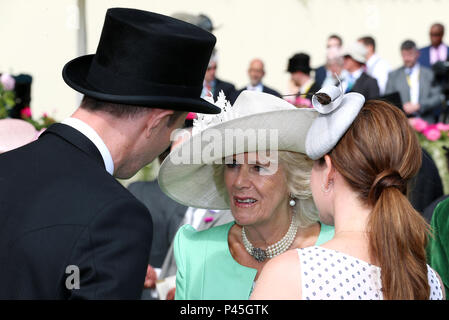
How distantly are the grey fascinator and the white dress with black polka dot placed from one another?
35cm

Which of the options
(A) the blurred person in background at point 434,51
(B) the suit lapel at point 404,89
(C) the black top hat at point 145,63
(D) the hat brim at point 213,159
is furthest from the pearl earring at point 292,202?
(A) the blurred person in background at point 434,51

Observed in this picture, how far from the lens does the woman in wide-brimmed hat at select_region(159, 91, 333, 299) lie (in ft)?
8.66

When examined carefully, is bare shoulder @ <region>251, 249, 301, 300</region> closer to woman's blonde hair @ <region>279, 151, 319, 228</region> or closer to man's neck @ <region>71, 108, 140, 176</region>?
man's neck @ <region>71, 108, 140, 176</region>

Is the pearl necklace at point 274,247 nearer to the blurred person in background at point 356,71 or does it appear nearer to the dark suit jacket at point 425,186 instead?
the dark suit jacket at point 425,186

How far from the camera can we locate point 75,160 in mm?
1770

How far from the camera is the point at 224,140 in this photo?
254 centimetres

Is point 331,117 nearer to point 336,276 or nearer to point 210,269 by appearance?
point 336,276

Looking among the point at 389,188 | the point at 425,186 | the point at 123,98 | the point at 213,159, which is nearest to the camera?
the point at 389,188

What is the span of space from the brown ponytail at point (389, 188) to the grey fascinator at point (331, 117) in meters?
0.03

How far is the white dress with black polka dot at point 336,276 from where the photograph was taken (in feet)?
5.37

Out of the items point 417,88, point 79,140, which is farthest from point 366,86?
point 79,140

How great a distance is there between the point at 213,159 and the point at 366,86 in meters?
5.72

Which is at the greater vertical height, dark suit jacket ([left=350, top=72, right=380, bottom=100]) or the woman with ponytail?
the woman with ponytail

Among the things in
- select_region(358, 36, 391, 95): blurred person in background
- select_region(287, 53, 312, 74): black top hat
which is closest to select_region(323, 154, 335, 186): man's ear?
select_region(287, 53, 312, 74): black top hat
